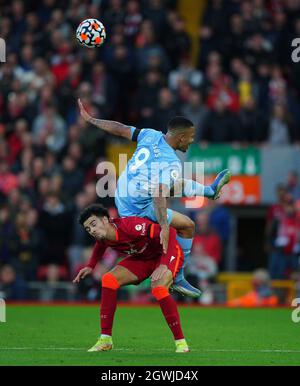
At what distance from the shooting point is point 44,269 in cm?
1989

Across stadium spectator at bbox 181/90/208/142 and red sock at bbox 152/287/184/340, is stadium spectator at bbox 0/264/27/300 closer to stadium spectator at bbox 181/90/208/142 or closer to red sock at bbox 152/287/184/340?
stadium spectator at bbox 181/90/208/142

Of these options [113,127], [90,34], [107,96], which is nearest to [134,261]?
[113,127]

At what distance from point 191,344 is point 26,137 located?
9.78 m

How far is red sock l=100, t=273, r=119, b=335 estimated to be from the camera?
36.3 ft

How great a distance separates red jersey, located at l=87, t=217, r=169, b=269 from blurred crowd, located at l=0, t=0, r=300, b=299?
820 centimetres

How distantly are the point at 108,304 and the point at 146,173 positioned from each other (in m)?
1.45

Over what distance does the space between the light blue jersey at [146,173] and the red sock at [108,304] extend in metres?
0.86

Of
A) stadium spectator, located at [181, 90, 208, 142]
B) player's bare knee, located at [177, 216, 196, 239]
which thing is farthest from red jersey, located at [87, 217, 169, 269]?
stadium spectator, located at [181, 90, 208, 142]

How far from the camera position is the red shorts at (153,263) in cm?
1120

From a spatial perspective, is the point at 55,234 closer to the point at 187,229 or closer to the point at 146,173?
the point at 187,229

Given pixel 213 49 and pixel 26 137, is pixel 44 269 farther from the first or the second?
pixel 213 49

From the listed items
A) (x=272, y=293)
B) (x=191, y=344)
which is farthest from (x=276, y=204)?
(x=191, y=344)
